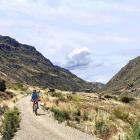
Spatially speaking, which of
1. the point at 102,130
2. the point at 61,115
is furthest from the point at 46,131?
the point at 61,115

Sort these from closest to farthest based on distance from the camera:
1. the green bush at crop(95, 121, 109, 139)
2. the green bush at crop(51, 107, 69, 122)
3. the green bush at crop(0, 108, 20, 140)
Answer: the green bush at crop(0, 108, 20, 140) → the green bush at crop(95, 121, 109, 139) → the green bush at crop(51, 107, 69, 122)

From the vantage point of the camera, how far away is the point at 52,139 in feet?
84.3

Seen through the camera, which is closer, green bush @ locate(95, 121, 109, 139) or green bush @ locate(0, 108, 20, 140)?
green bush @ locate(0, 108, 20, 140)

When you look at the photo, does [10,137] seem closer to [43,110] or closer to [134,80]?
[43,110]

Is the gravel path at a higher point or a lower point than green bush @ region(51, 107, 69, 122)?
lower

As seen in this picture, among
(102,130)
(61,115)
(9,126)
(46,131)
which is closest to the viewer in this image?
(9,126)

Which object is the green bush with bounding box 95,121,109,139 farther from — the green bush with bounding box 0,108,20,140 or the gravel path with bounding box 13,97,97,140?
the green bush with bounding box 0,108,20,140

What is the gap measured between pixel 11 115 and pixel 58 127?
10.3ft

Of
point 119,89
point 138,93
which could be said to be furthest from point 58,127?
point 119,89

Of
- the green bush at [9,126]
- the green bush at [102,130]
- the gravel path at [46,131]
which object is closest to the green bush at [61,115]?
A: the gravel path at [46,131]

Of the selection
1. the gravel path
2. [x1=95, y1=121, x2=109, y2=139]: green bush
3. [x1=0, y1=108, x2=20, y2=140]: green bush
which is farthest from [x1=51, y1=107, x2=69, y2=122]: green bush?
[x1=0, y1=108, x2=20, y2=140]: green bush

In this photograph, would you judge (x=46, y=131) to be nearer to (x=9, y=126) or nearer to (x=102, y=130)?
(x=9, y=126)

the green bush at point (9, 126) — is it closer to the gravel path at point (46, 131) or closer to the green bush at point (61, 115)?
the gravel path at point (46, 131)

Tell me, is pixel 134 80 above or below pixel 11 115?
above
